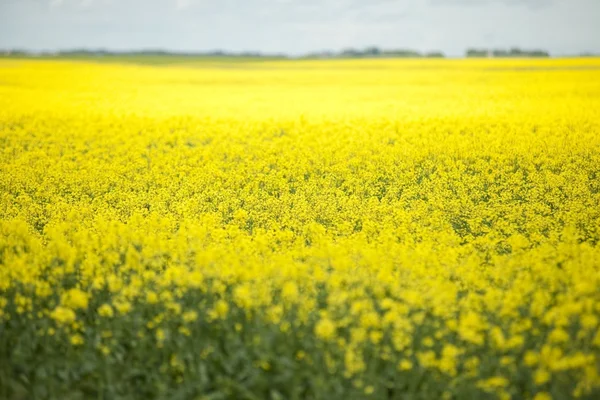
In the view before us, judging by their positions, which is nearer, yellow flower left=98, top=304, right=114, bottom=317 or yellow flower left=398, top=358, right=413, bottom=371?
yellow flower left=398, top=358, right=413, bottom=371

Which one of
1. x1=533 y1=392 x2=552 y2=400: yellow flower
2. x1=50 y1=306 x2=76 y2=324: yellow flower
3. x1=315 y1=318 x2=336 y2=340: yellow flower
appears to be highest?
x1=315 y1=318 x2=336 y2=340: yellow flower

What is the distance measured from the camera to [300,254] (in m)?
8.45

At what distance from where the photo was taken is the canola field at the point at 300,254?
6016 millimetres

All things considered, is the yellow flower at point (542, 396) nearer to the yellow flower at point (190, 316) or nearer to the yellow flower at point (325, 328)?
the yellow flower at point (325, 328)

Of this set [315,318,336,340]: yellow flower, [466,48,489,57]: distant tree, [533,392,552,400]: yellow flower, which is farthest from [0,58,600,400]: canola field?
[466,48,489,57]: distant tree

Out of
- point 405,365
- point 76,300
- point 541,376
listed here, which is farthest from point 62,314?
point 541,376

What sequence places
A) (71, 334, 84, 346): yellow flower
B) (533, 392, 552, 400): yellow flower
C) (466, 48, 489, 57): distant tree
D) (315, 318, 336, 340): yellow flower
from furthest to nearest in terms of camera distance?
1. (466, 48, 489, 57): distant tree
2. (71, 334, 84, 346): yellow flower
3. (315, 318, 336, 340): yellow flower
4. (533, 392, 552, 400): yellow flower

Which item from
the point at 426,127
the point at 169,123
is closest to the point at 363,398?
the point at 426,127

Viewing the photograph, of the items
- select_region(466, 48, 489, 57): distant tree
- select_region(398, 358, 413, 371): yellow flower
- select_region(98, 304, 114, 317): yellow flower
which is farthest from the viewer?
select_region(466, 48, 489, 57): distant tree

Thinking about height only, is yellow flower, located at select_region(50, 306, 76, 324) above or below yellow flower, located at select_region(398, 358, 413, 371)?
above

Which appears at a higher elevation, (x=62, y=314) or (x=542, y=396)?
(x=62, y=314)

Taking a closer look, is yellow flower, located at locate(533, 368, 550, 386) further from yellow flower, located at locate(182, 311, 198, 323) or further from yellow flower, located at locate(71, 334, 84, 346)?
yellow flower, located at locate(71, 334, 84, 346)

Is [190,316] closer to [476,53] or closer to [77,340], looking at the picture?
[77,340]

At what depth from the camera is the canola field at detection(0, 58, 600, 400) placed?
237 inches
